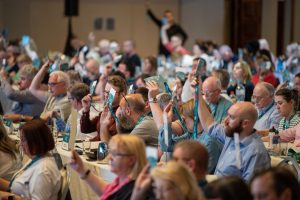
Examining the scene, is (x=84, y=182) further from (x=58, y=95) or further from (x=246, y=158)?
(x=58, y=95)

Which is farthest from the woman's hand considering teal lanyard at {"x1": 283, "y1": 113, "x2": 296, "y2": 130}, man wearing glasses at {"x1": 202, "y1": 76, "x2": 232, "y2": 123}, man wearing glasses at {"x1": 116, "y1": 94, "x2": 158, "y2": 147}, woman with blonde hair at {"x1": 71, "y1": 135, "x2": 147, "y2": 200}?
man wearing glasses at {"x1": 202, "y1": 76, "x2": 232, "y2": 123}

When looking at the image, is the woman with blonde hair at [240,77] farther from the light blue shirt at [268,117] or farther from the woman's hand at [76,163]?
the woman's hand at [76,163]

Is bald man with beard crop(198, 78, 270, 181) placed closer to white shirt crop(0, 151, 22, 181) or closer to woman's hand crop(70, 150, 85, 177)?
woman's hand crop(70, 150, 85, 177)

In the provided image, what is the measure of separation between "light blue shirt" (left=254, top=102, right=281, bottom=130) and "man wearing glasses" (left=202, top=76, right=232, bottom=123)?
1.08 feet

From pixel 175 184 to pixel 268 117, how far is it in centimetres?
363

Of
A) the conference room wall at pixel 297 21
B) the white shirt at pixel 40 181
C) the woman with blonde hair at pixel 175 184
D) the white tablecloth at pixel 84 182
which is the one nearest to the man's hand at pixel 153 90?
the white tablecloth at pixel 84 182

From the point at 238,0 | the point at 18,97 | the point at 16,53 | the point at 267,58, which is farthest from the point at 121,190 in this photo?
the point at 238,0

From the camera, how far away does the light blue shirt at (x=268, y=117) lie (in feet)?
22.4

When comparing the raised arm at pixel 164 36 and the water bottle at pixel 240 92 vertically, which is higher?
the raised arm at pixel 164 36

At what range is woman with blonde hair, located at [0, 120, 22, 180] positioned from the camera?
206 inches

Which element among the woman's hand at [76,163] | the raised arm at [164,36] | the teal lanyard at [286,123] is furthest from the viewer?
the raised arm at [164,36]

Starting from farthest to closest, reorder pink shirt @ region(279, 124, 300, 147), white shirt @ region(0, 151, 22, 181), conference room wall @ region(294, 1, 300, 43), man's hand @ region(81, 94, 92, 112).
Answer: conference room wall @ region(294, 1, 300, 43) → man's hand @ region(81, 94, 92, 112) → pink shirt @ region(279, 124, 300, 147) → white shirt @ region(0, 151, 22, 181)

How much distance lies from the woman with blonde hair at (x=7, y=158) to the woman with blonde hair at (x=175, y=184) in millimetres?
2020

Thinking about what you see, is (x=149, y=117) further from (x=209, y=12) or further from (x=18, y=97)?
(x=209, y=12)
